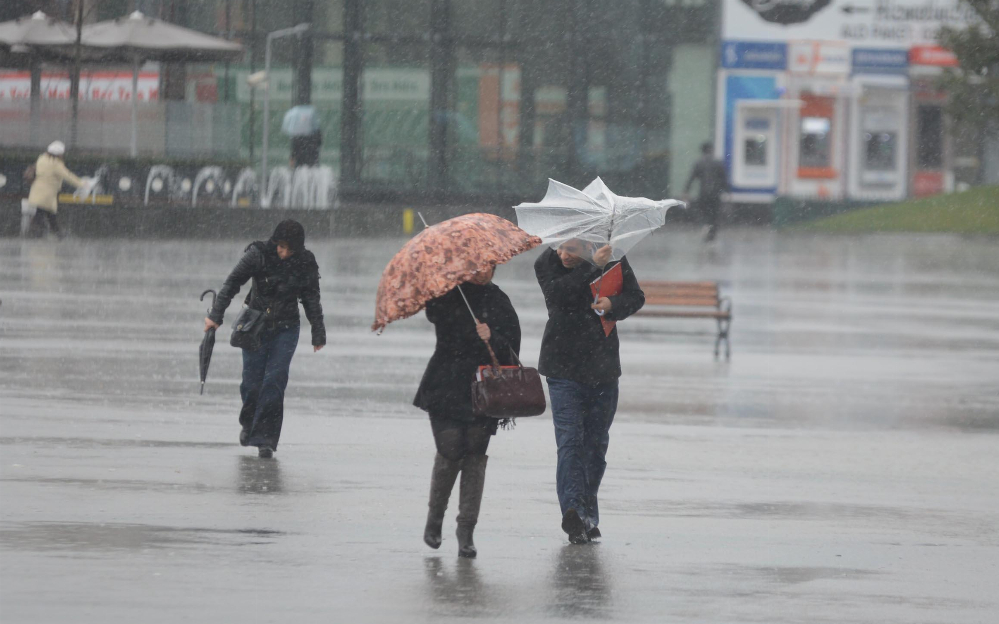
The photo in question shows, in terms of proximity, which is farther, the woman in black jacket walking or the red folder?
the red folder

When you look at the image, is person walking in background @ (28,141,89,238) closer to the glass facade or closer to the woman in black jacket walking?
the glass facade

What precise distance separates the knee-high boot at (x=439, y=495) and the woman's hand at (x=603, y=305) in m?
1.07

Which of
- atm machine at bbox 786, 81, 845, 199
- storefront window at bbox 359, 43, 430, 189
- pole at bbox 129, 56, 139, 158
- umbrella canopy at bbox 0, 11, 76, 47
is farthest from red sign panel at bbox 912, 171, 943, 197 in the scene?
umbrella canopy at bbox 0, 11, 76, 47

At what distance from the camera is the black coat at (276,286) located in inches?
384

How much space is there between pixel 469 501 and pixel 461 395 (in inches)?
19.8

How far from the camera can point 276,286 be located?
9805 mm

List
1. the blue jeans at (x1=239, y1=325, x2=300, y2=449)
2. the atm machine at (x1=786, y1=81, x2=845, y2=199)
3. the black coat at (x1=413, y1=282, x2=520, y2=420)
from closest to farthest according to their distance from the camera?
the black coat at (x1=413, y1=282, x2=520, y2=420)
the blue jeans at (x1=239, y1=325, x2=300, y2=449)
the atm machine at (x1=786, y1=81, x2=845, y2=199)

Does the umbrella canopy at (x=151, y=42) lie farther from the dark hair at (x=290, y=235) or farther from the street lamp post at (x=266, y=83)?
the dark hair at (x=290, y=235)

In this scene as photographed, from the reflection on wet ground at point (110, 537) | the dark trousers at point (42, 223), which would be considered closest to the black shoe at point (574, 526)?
the reflection on wet ground at point (110, 537)

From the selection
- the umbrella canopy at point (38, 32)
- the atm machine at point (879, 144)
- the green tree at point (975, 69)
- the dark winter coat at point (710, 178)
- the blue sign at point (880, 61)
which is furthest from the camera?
the atm machine at point (879, 144)

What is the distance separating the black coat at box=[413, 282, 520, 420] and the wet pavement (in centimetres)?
74

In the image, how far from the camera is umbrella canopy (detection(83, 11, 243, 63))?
2956cm

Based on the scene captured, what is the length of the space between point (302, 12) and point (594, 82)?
780cm

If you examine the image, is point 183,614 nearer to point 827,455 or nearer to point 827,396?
point 827,455
